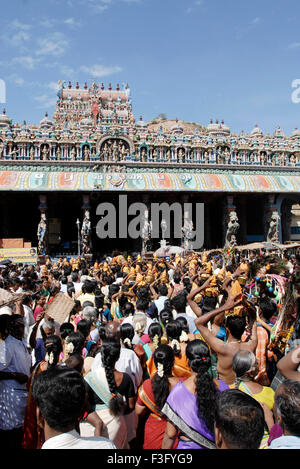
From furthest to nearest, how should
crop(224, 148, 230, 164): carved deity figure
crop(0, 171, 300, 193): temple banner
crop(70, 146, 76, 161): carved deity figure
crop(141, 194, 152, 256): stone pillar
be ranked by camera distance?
crop(224, 148, 230, 164): carved deity figure < crop(70, 146, 76, 161): carved deity figure < crop(141, 194, 152, 256): stone pillar < crop(0, 171, 300, 193): temple banner

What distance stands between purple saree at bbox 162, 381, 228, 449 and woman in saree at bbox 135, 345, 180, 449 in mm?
301

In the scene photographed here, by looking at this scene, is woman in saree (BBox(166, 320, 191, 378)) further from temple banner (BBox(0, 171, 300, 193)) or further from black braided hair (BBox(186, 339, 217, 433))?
temple banner (BBox(0, 171, 300, 193))

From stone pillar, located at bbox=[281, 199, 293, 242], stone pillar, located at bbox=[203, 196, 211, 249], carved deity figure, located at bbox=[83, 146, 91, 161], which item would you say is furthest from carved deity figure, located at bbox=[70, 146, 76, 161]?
stone pillar, located at bbox=[281, 199, 293, 242]

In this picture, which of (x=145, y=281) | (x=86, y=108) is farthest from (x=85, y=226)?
(x=86, y=108)

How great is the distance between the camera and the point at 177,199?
27859 millimetres

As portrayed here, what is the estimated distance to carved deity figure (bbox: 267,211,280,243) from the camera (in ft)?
88.8

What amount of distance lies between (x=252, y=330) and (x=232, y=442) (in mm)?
1891

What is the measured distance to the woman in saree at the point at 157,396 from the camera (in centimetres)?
298

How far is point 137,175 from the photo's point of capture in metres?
26.0

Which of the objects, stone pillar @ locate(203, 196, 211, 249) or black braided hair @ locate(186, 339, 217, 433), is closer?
black braided hair @ locate(186, 339, 217, 433)

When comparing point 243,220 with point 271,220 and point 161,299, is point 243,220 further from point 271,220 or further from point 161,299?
point 161,299

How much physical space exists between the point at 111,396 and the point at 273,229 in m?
25.8

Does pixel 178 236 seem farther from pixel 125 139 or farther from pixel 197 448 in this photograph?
pixel 197 448

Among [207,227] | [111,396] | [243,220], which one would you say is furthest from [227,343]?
[243,220]
